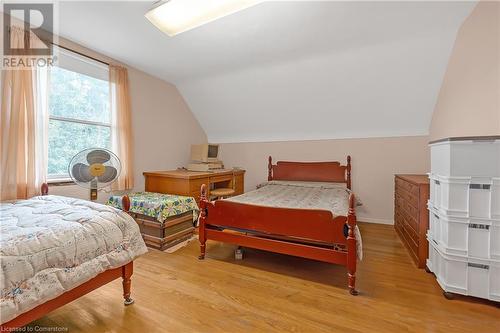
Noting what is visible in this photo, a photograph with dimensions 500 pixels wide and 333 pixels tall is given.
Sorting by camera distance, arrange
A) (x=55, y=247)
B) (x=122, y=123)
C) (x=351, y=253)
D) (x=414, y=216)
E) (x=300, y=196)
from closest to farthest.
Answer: (x=55, y=247) < (x=351, y=253) < (x=414, y=216) < (x=300, y=196) < (x=122, y=123)

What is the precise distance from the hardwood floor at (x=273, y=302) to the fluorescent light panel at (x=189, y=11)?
2353 mm

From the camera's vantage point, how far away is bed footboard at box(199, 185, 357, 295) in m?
1.83

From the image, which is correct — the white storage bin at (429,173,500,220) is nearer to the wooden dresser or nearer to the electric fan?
the wooden dresser

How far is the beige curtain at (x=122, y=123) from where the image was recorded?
9.91 feet

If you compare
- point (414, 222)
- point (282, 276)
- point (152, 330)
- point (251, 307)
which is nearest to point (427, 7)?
point (414, 222)

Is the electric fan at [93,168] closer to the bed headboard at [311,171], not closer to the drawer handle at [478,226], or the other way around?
the bed headboard at [311,171]

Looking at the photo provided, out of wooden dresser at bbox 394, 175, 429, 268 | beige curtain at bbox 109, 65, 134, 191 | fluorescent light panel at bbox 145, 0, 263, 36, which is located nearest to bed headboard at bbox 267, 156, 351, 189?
wooden dresser at bbox 394, 175, 429, 268

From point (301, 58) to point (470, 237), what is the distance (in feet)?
8.51

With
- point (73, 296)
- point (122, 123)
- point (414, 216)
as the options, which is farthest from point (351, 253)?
point (122, 123)

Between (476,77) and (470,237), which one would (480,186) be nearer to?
(470,237)

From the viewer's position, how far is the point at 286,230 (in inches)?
81.0

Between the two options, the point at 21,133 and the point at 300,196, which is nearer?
the point at 21,133

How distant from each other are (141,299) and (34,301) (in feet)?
2.54

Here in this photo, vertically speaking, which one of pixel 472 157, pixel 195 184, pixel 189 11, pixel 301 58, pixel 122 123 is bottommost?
pixel 195 184
